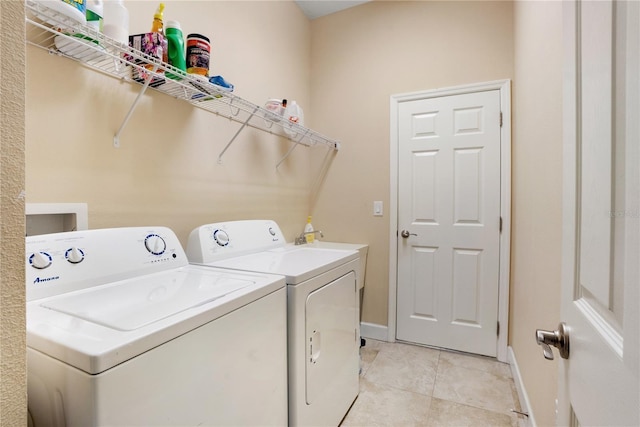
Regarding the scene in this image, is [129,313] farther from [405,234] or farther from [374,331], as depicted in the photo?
[374,331]

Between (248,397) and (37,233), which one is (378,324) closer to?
(248,397)

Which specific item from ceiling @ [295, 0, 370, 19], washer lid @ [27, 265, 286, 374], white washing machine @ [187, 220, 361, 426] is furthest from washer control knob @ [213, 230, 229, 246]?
ceiling @ [295, 0, 370, 19]

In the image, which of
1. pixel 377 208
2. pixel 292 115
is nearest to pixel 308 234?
pixel 377 208

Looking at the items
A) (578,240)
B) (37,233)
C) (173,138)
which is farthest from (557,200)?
(37,233)

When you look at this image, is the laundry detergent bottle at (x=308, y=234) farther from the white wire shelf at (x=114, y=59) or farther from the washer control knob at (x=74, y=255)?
the washer control knob at (x=74, y=255)

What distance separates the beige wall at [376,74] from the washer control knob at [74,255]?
203cm

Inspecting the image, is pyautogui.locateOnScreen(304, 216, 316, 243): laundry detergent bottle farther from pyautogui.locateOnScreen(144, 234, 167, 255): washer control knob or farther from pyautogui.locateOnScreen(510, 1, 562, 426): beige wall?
pyautogui.locateOnScreen(510, 1, 562, 426): beige wall

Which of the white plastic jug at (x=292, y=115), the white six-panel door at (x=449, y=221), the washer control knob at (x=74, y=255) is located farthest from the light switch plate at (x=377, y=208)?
the washer control knob at (x=74, y=255)

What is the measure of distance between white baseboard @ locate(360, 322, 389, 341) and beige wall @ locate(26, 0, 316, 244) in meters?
1.07

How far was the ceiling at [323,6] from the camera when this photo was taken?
2.64m

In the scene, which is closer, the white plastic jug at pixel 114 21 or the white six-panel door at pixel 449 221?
the white plastic jug at pixel 114 21

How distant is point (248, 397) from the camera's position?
0.93m

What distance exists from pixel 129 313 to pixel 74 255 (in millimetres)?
382

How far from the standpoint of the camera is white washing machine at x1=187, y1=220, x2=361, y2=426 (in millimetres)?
1189
